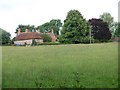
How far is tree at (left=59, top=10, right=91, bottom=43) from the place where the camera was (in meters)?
94.3

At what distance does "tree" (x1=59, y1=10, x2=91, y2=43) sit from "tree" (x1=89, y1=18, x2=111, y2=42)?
2.86 meters

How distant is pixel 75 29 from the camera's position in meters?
98.1

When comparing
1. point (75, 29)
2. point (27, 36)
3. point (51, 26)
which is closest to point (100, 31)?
point (75, 29)

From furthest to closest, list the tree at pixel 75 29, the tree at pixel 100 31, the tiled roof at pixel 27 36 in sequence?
the tiled roof at pixel 27 36
the tree at pixel 100 31
the tree at pixel 75 29

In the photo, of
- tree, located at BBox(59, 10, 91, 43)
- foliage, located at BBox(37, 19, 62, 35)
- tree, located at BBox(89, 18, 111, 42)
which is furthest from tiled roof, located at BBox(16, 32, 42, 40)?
tree, located at BBox(89, 18, 111, 42)

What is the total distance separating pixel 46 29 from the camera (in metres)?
144

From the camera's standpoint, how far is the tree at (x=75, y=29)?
309ft

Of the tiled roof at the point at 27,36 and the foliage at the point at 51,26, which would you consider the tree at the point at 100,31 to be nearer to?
the tiled roof at the point at 27,36

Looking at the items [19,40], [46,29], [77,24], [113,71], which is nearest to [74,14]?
[77,24]

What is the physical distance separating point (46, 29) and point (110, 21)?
2977 cm

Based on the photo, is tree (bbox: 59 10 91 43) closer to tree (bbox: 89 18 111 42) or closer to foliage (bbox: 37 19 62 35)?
tree (bbox: 89 18 111 42)

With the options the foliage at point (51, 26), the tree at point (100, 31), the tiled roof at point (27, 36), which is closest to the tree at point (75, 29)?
the tree at point (100, 31)

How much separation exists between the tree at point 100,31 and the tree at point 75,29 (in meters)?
2.86

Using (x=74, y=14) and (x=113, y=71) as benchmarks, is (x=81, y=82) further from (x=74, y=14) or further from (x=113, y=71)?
(x=74, y=14)
